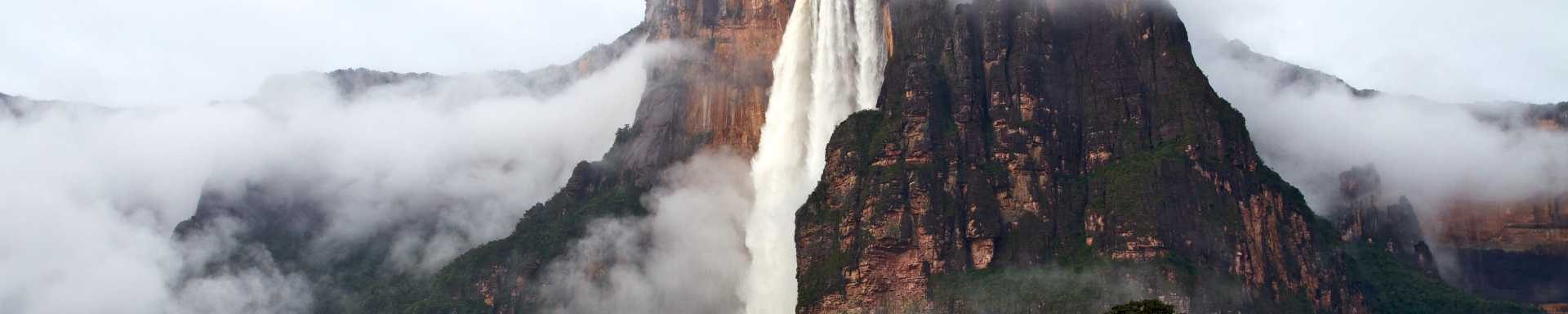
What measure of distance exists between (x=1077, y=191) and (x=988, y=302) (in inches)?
418

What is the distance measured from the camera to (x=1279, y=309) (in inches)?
4882

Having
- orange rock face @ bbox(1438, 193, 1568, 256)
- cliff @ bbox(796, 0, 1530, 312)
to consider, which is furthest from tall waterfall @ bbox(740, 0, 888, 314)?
orange rock face @ bbox(1438, 193, 1568, 256)

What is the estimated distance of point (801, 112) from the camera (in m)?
148

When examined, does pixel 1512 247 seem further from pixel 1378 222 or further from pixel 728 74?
pixel 728 74

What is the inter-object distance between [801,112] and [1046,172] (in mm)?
23759

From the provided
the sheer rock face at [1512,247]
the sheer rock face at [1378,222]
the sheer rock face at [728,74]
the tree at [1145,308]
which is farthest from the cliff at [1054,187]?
the sheer rock face at [1512,247]

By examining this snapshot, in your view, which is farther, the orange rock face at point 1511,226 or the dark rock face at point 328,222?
the orange rock face at point 1511,226

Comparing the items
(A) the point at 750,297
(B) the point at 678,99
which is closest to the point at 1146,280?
(A) the point at 750,297

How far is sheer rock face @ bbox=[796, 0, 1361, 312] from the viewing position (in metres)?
126

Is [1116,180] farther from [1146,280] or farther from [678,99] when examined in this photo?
[678,99]

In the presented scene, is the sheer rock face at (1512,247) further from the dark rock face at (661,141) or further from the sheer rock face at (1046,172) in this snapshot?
the dark rock face at (661,141)

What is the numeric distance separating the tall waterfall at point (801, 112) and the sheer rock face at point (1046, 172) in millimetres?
6897

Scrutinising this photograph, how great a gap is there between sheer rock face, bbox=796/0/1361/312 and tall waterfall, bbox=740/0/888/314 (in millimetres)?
6897

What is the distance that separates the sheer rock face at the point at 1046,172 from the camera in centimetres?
12581
